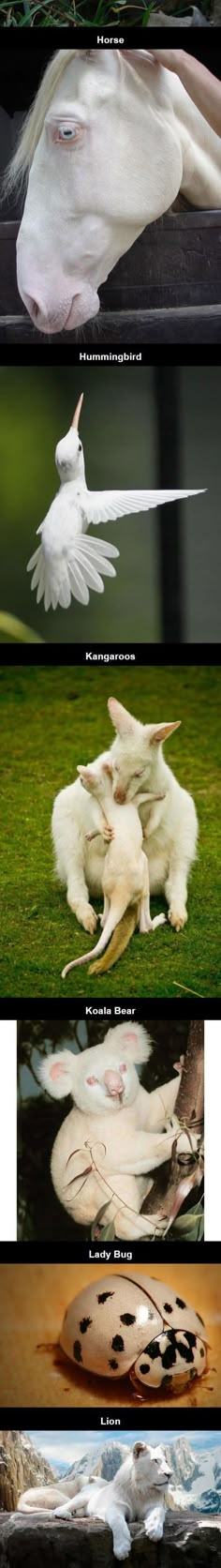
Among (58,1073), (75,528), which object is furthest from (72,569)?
(58,1073)

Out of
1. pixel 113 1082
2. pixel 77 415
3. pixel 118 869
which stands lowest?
pixel 113 1082

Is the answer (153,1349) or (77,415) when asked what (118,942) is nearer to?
(153,1349)

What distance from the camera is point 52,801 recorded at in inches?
112

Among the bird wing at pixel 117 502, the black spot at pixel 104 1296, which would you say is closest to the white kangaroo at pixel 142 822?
the bird wing at pixel 117 502

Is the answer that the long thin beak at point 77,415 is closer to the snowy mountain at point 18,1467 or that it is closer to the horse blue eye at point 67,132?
the horse blue eye at point 67,132

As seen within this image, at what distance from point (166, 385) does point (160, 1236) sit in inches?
58.2

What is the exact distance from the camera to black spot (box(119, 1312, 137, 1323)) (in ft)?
8.62

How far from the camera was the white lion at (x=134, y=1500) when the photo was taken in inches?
96.1

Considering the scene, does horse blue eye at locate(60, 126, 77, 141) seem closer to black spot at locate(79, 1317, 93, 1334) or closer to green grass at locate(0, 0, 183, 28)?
green grass at locate(0, 0, 183, 28)

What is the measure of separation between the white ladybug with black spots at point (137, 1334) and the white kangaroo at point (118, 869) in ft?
1.83

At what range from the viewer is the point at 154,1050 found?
106 inches

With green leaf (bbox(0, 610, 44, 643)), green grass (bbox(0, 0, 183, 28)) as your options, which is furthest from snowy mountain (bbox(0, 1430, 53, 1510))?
green grass (bbox(0, 0, 183, 28))

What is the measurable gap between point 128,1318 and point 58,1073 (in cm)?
43

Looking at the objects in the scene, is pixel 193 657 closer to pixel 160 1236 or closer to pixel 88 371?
pixel 88 371
